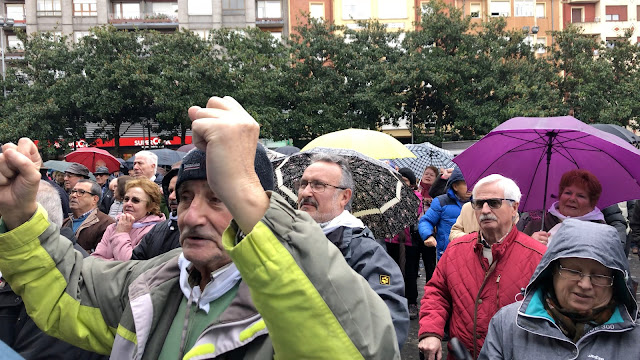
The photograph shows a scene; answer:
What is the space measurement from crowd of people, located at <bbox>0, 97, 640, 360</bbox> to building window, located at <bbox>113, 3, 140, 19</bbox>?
→ 41482 mm

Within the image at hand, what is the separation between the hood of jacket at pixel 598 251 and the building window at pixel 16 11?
154 feet

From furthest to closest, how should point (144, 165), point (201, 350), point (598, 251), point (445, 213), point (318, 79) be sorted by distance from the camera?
point (318, 79)
point (445, 213)
point (144, 165)
point (598, 251)
point (201, 350)

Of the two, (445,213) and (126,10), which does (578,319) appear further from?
(126,10)

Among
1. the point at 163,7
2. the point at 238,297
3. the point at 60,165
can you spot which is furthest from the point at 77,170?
the point at 163,7

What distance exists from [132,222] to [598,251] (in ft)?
11.4

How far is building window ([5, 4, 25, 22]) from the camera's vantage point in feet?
143

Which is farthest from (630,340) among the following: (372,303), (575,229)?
(372,303)

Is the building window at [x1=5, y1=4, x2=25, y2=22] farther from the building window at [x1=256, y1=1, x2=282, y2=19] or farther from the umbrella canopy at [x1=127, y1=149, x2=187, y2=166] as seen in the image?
the umbrella canopy at [x1=127, y1=149, x2=187, y2=166]

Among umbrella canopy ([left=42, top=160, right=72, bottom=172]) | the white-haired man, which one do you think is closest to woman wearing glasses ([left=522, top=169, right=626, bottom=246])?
the white-haired man

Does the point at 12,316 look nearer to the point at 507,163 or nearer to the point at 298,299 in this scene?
the point at 298,299

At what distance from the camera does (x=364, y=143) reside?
20.6ft

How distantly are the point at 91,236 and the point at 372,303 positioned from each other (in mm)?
4613

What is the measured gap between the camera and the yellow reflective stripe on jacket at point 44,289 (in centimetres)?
189

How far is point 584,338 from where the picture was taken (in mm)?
2758
